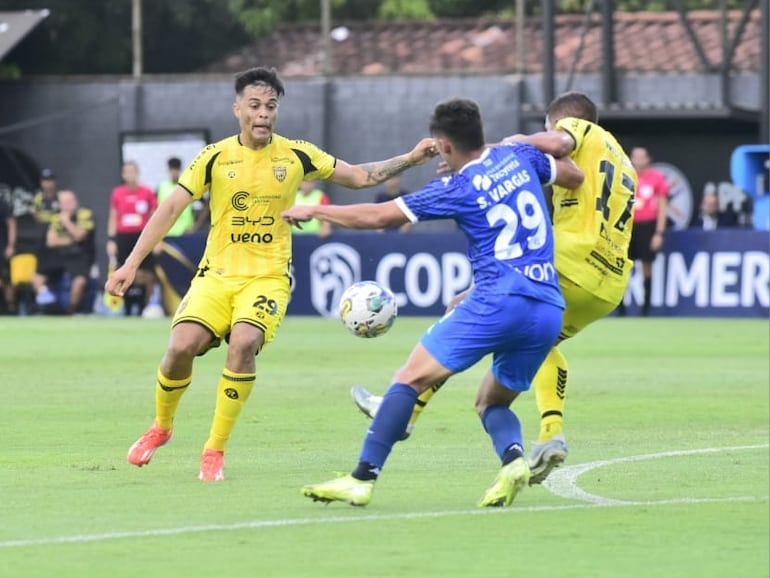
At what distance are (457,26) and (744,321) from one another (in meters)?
11.5

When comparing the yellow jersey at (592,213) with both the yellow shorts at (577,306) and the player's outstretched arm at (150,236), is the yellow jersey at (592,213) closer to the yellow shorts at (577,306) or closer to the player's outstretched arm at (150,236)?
the yellow shorts at (577,306)

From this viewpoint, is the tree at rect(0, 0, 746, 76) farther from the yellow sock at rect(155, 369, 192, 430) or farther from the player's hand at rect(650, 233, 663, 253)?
the yellow sock at rect(155, 369, 192, 430)

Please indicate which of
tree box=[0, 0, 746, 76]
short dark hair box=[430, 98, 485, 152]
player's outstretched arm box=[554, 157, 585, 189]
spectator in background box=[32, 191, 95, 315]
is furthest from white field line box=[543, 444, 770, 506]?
tree box=[0, 0, 746, 76]

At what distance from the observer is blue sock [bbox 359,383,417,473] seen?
8398 mm

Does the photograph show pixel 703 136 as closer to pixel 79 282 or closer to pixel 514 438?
pixel 79 282

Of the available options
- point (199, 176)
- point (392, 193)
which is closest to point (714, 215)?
point (392, 193)

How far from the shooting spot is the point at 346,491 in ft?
27.6

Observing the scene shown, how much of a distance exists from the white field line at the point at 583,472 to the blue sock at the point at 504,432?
0.42 m

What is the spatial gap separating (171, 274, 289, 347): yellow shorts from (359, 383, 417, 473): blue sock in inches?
67.2

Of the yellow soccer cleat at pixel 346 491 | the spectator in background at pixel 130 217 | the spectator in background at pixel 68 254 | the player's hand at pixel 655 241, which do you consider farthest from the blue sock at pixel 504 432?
the spectator in background at pixel 68 254

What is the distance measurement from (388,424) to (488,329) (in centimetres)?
62

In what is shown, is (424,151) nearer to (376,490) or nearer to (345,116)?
(376,490)

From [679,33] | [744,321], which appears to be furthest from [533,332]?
[679,33]

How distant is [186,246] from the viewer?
2639 centimetres
